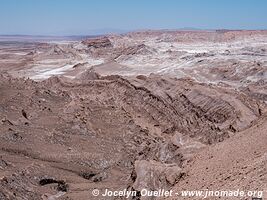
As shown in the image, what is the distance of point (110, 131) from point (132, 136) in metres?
1.19

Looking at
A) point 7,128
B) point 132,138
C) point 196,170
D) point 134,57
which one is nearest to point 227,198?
point 196,170

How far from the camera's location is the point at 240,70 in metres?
35.6

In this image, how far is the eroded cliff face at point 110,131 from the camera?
A: 12750 mm

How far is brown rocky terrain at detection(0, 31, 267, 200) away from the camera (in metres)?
10.2

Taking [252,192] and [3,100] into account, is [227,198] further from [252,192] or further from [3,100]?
[3,100]

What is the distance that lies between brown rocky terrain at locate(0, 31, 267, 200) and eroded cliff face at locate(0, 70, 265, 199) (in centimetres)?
3
